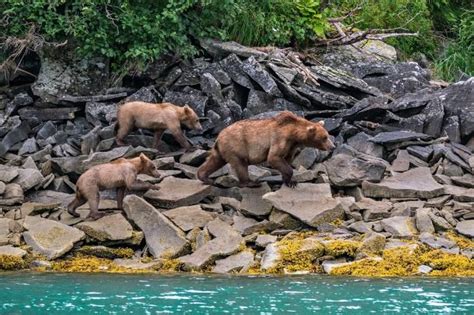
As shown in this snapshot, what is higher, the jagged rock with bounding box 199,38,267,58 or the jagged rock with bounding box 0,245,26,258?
the jagged rock with bounding box 199,38,267,58

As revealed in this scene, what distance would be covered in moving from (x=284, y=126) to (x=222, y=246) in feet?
10.1

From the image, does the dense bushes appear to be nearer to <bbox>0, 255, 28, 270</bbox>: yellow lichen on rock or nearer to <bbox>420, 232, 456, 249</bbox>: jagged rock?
<bbox>0, 255, 28, 270</bbox>: yellow lichen on rock

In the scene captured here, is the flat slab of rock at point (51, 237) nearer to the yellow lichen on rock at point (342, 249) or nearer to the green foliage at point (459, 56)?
the yellow lichen on rock at point (342, 249)

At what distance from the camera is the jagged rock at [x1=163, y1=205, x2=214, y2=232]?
14906 mm

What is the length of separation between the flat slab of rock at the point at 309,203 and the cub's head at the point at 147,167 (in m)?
2.18

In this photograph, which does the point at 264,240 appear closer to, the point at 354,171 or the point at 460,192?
the point at 354,171

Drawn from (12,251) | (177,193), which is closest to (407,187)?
(177,193)

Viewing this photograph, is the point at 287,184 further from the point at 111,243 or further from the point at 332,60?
the point at 332,60

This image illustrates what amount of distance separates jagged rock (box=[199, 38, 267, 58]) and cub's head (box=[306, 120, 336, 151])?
3460 mm

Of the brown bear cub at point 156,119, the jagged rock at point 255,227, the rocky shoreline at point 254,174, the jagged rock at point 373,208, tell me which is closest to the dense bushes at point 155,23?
the rocky shoreline at point 254,174

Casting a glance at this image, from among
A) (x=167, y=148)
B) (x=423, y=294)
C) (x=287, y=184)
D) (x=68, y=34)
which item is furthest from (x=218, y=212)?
(x=68, y=34)

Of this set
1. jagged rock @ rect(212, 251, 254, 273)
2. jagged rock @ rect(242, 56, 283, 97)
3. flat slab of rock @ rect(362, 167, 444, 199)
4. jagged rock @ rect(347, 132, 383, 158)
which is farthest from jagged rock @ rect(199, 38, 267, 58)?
jagged rock @ rect(212, 251, 254, 273)

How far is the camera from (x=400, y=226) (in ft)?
47.8

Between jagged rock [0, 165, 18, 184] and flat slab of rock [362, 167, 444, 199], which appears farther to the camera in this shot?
jagged rock [0, 165, 18, 184]
